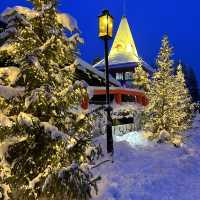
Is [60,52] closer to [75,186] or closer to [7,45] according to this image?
[7,45]

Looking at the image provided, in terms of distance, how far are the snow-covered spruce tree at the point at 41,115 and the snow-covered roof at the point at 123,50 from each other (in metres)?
33.0

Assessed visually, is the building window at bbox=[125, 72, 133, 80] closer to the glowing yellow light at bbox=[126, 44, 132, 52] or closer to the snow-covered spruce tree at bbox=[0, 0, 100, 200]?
the glowing yellow light at bbox=[126, 44, 132, 52]

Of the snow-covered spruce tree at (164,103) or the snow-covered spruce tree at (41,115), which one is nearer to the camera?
the snow-covered spruce tree at (41,115)

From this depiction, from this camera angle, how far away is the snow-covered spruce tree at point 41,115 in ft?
23.3

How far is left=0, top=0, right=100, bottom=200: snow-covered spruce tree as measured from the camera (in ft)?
23.3

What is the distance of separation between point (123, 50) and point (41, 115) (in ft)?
114

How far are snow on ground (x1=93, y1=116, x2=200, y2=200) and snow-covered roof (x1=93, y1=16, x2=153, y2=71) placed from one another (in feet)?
81.1

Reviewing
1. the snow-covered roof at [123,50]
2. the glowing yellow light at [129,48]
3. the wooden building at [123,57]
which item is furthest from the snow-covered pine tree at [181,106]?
the glowing yellow light at [129,48]

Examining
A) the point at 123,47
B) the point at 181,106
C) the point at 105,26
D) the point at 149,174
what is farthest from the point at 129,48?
the point at 149,174

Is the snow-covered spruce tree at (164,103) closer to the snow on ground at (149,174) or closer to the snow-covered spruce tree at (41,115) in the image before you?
the snow on ground at (149,174)

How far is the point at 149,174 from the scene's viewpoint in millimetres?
11328

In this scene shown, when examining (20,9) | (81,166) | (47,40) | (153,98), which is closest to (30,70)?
(47,40)

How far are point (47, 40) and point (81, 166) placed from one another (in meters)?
2.25

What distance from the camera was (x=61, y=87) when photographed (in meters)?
7.85
